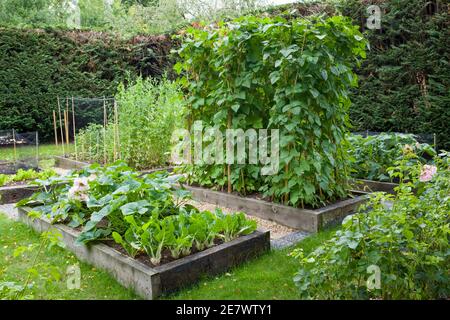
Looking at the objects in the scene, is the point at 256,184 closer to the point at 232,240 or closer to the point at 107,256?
the point at 232,240

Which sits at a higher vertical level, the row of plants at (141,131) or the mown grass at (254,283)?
the row of plants at (141,131)

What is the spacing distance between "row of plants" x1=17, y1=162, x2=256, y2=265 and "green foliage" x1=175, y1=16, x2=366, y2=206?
98cm

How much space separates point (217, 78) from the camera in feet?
16.3

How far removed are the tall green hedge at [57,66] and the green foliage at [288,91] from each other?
6.12 meters

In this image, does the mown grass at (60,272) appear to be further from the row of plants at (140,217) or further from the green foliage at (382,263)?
the green foliage at (382,263)

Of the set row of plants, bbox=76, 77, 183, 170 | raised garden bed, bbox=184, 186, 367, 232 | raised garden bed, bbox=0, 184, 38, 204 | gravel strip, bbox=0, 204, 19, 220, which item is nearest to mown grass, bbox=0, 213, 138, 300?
gravel strip, bbox=0, 204, 19, 220

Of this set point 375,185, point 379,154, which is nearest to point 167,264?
point 375,185

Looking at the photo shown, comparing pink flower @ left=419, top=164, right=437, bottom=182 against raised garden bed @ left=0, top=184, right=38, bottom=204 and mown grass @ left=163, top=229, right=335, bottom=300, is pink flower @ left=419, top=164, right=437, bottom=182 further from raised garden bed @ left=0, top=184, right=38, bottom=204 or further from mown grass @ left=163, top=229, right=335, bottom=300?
raised garden bed @ left=0, top=184, right=38, bottom=204

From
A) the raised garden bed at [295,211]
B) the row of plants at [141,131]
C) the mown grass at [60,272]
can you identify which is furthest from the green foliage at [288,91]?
the row of plants at [141,131]

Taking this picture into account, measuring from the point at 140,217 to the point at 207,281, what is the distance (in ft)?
2.46

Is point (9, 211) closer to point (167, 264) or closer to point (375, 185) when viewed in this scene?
point (167, 264)

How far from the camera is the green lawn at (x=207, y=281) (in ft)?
8.66

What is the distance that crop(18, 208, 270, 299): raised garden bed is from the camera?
261 cm

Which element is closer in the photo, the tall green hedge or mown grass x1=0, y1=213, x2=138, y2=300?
mown grass x1=0, y1=213, x2=138, y2=300
